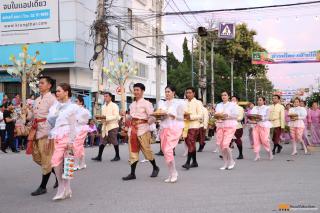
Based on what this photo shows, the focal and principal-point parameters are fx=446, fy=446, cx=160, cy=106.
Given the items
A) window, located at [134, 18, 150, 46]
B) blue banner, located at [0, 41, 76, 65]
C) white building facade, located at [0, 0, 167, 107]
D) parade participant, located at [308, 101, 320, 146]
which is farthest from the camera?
window, located at [134, 18, 150, 46]

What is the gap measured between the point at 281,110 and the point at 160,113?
6932 millimetres

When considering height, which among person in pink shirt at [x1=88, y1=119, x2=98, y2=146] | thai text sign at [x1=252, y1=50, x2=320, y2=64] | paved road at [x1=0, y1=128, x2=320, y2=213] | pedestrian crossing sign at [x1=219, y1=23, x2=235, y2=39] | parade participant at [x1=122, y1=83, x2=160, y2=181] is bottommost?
paved road at [x1=0, y1=128, x2=320, y2=213]

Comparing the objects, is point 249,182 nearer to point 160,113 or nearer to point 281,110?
point 160,113

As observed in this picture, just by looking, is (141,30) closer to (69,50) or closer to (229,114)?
(69,50)

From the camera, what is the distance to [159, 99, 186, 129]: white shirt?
884cm

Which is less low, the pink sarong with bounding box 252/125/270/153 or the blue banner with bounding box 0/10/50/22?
the blue banner with bounding box 0/10/50/22

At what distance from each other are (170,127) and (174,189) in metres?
1.46

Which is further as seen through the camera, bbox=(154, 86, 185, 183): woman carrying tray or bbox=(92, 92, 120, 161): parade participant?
bbox=(92, 92, 120, 161): parade participant

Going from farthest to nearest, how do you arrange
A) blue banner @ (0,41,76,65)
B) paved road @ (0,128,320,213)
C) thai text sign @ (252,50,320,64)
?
1. thai text sign @ (252,50,320,64)
2. blue banner @ (0,41,76,65)
3. paved road @ (0,128,320,213)

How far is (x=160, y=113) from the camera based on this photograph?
28.3 ft

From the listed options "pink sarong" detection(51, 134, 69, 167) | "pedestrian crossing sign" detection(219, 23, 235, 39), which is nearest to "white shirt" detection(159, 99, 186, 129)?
"pink sarong" detection(51, 134, 69, 167)

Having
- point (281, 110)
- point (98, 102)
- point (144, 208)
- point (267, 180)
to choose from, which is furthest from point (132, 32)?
point (144, 208)

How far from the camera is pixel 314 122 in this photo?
18000mm

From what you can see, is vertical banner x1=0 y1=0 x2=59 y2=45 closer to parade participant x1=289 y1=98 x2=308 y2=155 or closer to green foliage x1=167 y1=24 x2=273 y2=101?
parade participant x1=289 y1=98 x2=308 y2=155
